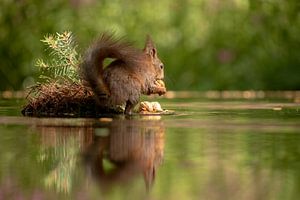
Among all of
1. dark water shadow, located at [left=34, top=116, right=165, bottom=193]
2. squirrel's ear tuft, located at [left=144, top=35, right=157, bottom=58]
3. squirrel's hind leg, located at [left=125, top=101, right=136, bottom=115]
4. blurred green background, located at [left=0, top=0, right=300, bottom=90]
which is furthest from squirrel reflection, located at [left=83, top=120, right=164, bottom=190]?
blurred green background, located at [left=0, top=0, right=300, bottom=90]

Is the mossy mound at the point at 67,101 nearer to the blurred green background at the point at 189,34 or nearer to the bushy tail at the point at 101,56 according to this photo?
the bushy tail at the point at 101,56

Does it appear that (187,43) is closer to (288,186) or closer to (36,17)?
(36,17)

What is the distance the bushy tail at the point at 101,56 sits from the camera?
8.09m

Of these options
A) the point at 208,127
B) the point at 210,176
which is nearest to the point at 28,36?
the point at 208,127

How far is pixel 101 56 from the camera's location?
8.19 m

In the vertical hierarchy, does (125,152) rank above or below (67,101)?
below

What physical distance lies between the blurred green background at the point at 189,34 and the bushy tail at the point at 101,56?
25.3 feet

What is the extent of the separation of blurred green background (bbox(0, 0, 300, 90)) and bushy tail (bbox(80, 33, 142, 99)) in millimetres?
7725

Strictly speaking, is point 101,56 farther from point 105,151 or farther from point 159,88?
point 105,151

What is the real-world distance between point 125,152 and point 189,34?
11.6 meters

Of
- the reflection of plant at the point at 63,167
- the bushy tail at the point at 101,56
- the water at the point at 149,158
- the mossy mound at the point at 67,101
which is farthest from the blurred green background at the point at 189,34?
the reflection of plant at the point at 63,167

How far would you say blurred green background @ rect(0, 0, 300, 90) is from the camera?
16.2 meters

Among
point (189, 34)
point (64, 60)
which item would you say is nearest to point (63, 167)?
point (64, 60)

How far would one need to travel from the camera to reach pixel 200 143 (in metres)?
5.82
